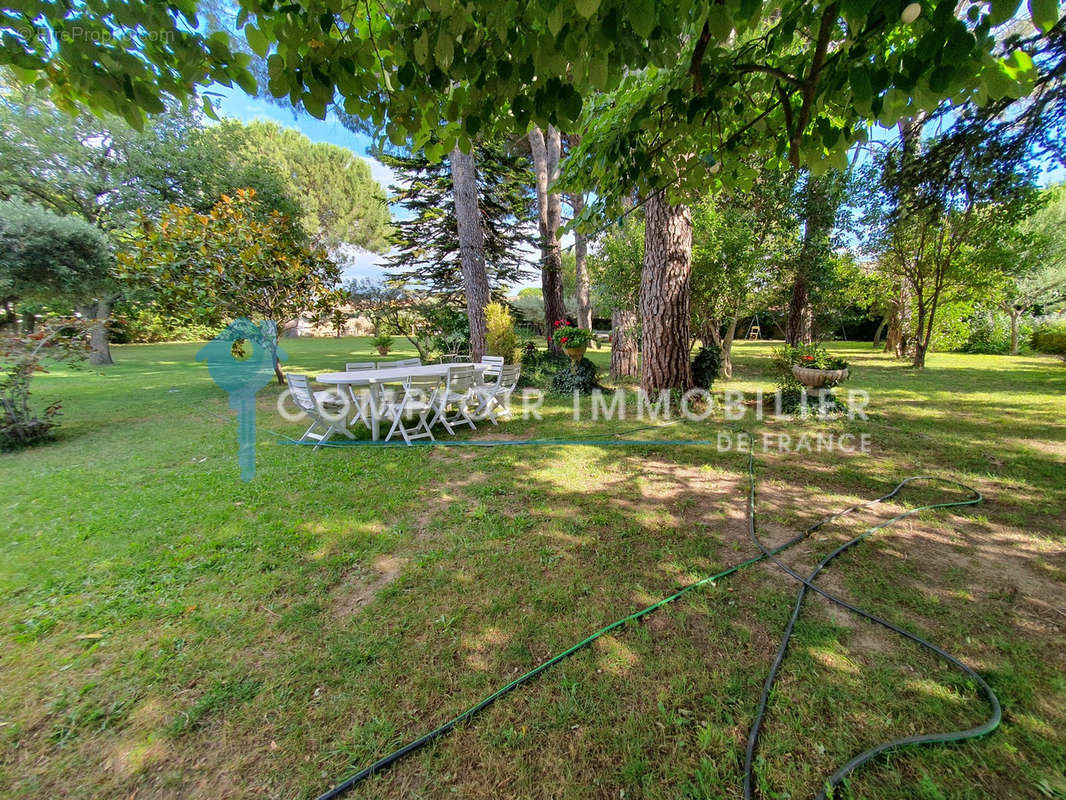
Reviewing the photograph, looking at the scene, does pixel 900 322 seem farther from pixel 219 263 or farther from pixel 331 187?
pixel 331 187

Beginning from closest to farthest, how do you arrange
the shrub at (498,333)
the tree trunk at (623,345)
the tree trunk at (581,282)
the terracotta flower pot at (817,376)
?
the terracotta flower pot at (817,376) < the shrub at (498,333) < the tree trunk at (623,345) < the tree trunk at (581,282)

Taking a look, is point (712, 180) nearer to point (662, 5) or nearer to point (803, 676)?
point (662, 5)

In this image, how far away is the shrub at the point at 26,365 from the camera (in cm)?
497

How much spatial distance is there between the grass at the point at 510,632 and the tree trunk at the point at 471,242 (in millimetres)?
6036

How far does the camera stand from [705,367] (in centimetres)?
772

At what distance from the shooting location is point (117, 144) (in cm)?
1232

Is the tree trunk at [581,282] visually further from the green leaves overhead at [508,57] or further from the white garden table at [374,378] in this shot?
the green leaves overhead at [508,57]

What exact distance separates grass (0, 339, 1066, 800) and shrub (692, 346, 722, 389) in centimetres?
365

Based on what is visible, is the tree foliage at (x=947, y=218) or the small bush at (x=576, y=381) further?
the small bush at (x=576, y=381)

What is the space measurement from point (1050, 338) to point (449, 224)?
22904mm

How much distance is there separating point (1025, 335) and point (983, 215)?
11.0m

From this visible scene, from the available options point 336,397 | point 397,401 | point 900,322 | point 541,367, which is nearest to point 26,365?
point 336,397

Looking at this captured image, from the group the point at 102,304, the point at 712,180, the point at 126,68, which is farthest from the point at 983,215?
the point at 102,304

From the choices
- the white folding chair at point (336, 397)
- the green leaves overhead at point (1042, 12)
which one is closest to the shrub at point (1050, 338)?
the green leaves overhead at point (1042, 12)
